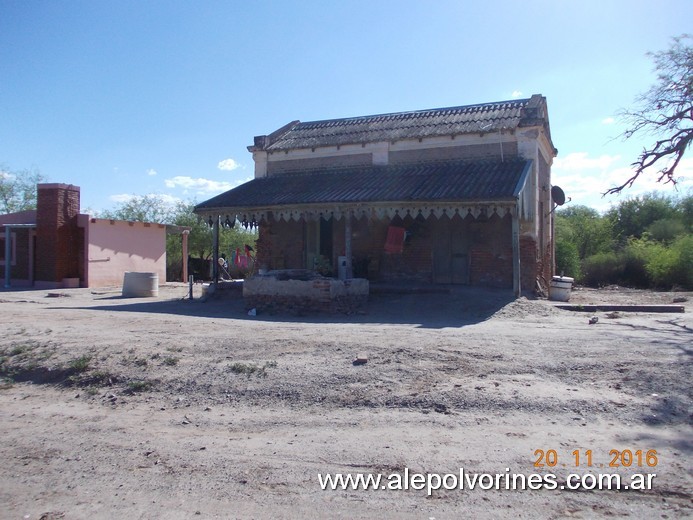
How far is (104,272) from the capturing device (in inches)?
915

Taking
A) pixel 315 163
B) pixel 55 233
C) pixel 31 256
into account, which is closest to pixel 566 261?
pixel 315 163

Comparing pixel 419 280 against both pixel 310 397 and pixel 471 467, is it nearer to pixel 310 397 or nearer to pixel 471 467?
pixel 310 397

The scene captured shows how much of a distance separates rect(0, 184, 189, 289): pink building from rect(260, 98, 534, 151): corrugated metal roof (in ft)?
28.1

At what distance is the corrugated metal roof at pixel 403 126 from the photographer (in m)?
16.8

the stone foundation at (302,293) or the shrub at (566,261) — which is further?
the shrub at (566,261)

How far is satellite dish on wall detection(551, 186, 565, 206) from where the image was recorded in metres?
19.4

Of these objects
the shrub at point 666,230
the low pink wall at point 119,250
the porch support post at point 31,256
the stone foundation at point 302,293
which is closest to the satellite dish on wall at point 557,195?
the stone foundation at point 302,293

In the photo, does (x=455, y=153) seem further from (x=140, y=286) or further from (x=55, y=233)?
(x=55, y=233)

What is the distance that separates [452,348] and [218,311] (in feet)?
24.7

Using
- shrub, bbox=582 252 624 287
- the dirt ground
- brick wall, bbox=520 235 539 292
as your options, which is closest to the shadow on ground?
brick wall, bbox=520 235 539 292

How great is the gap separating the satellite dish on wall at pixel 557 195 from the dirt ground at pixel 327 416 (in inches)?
380

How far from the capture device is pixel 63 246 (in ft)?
73.3

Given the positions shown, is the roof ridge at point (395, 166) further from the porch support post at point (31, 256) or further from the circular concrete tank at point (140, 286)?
the porch support post at point (31, 256)

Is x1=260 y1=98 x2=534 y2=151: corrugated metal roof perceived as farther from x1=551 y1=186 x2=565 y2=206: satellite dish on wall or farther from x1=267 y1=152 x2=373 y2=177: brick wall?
x1=551 y1=186 x2=565 y2=206: satellite dish on wall
